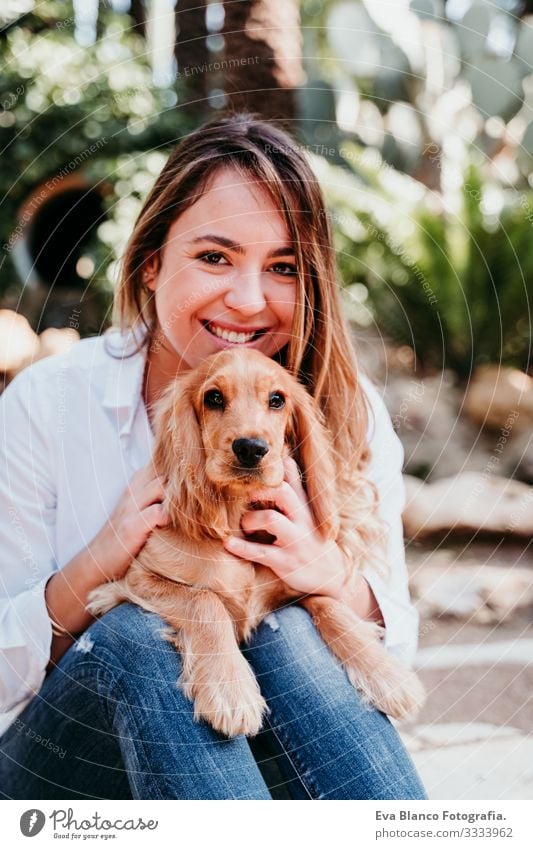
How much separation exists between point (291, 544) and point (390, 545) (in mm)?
295

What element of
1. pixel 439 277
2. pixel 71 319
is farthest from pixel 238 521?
pixel 439 277

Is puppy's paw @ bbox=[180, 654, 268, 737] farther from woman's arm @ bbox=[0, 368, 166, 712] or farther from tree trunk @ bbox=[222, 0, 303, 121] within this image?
tree trunk @ bbox=[222, 0, 303, 121]

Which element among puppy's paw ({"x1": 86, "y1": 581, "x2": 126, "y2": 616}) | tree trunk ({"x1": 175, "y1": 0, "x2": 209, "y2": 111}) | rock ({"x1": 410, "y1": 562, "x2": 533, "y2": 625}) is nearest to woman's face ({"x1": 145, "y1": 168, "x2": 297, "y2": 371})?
puppy's paw ({"x1": 86, "y1": 581, "x2": 126, "y2": 616})

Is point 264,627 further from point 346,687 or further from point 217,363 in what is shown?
point 217,363

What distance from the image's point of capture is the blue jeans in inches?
59.4

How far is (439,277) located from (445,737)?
2.28 m

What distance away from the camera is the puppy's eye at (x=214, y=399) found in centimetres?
163

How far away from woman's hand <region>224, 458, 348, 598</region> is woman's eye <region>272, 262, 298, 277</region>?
1.33ft

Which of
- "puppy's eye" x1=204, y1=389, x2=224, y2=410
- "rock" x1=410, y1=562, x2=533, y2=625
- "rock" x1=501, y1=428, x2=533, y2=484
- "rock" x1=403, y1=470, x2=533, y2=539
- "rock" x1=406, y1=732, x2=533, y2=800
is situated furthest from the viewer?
"rock" x1=501, y1=428, x2=533, y2=484

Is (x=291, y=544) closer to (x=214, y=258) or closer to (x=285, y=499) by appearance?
(x=285, y=499)

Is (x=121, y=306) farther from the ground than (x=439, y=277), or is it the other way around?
(x=439, y=277)

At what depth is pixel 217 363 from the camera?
1658 millimetres

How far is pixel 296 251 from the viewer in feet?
5.80

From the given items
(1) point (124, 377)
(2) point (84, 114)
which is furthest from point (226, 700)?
(2) point (84, 114)
